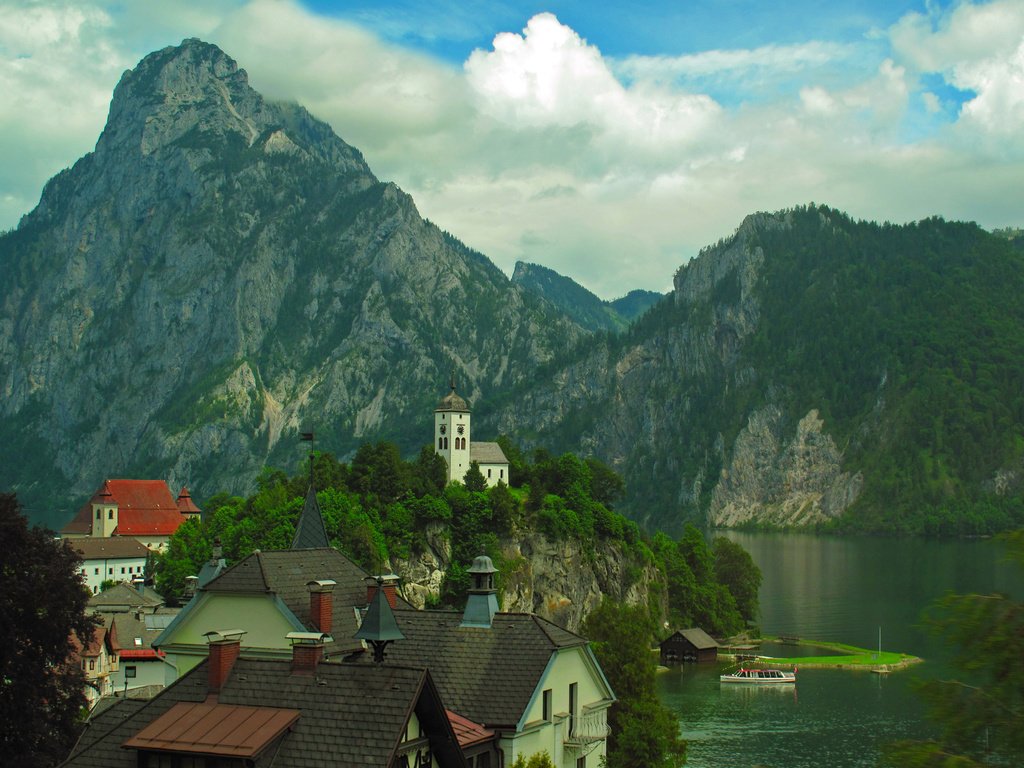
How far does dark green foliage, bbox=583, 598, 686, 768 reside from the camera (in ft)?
151

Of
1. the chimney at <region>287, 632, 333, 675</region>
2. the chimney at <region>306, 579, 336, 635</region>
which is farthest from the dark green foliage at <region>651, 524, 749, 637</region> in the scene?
the chimney at <region>287, 632, 333, 675</region>

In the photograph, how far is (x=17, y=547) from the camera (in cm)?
4006

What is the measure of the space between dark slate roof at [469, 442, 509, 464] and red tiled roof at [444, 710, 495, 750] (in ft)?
325

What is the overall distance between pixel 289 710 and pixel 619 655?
1101 inches

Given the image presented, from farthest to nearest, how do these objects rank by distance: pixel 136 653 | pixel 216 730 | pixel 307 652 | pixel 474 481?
pixel 474 481 → pixel 136 653 → pixel 307 652 → pixel 216 730

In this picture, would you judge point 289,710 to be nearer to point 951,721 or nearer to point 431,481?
point 951,721

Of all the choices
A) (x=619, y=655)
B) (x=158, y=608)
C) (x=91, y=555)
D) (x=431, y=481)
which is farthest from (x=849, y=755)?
(x=91, y=555)

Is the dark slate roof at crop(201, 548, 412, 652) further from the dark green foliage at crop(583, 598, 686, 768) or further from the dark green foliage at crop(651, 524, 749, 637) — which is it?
the dark green foliage at crop(651, 524, 749, 637)

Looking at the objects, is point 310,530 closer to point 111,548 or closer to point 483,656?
point 483,656

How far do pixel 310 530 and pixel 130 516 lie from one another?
122 m

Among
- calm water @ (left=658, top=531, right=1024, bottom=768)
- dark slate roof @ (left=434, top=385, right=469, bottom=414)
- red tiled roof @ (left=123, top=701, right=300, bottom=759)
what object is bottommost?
calm water @ (left=658, top=531, right=1024, bottom=768)

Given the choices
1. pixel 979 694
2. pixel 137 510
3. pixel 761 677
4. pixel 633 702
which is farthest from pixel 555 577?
pixel 979 694

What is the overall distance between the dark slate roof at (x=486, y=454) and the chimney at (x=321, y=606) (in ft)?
315

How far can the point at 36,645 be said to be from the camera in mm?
39000
